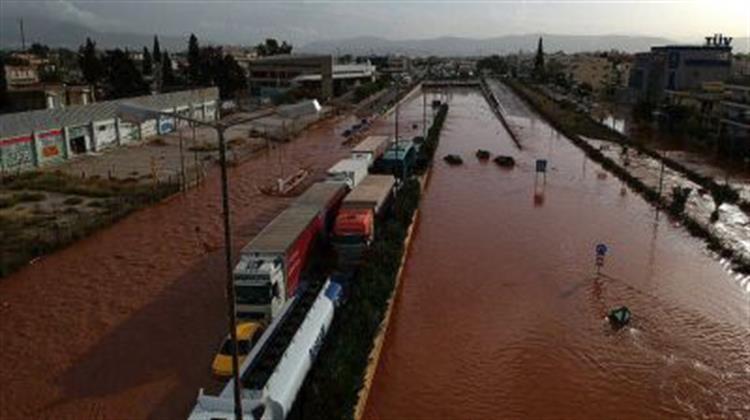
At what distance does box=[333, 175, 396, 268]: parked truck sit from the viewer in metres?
15.9

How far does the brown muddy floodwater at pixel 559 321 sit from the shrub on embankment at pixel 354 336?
2.68 ft

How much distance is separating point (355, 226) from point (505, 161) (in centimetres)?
1835

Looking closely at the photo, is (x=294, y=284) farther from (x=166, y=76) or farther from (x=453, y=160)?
(x=166, y=76)

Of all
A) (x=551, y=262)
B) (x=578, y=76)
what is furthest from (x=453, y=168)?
(x=578, y=76)

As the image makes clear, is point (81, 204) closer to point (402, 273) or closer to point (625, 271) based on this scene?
point (402, 273)

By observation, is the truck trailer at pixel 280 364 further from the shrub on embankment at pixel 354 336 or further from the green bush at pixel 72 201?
the green bush at pixel 72 201

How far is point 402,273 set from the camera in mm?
16688

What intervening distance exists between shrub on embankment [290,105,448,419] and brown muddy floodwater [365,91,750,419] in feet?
2.68

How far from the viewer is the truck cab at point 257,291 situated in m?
12.1

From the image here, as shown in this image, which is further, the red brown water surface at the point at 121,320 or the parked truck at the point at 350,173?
the parked truck at the point at 350,173

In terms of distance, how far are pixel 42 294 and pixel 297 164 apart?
18.3 m

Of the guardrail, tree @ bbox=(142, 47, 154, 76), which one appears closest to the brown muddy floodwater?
the guardrail

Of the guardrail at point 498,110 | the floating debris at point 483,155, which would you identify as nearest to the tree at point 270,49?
the guardrail at point 498,110

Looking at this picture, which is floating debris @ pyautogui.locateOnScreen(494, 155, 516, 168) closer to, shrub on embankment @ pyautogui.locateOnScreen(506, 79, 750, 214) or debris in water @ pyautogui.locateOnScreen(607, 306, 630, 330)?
shrub on embankment @ pyautogui.locateOnScreen(506, 79, 750, 214)
